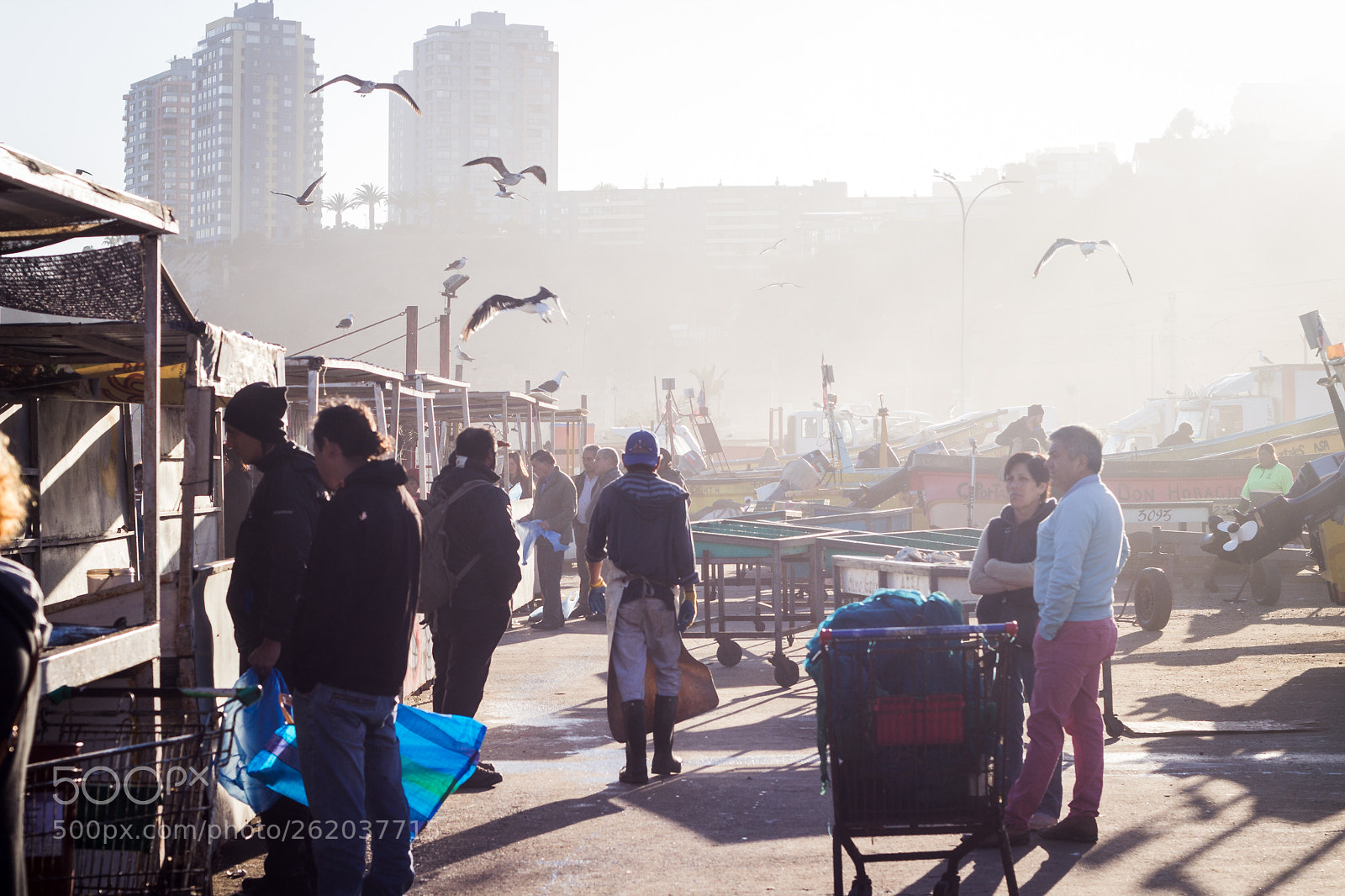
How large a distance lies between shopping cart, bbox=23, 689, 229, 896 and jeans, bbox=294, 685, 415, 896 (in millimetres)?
397

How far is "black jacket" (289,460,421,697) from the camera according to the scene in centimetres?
423

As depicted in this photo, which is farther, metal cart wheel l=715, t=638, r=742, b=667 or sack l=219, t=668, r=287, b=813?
metal cart wheel l=715, t=638, r=742, b=667

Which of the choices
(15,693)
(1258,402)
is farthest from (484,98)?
(15,693)

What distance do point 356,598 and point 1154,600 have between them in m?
10.8

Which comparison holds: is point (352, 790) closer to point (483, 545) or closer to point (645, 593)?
point (483, 545)

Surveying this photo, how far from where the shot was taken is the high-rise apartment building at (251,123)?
164m

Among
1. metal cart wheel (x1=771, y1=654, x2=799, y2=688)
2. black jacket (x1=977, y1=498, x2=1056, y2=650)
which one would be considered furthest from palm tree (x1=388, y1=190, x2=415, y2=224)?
black jacket (x1=977, y1=498, x2=1056, y2=650)

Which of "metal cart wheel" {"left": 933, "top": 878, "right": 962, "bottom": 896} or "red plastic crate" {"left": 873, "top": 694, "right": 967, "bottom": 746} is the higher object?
"red plastic crate" {"left": 873, "top": 694, "right": 967, "bottom": 746}

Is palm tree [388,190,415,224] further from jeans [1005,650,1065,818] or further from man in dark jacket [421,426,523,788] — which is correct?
jeans [1005,650,1065,818]

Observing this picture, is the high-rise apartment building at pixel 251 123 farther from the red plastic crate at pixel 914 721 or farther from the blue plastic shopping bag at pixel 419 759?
the red plastic crate at pixel 914 721

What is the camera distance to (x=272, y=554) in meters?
4.76

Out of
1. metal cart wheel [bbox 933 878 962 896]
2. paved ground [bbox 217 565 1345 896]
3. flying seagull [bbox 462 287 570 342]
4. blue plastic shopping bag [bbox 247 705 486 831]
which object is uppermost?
flying seagull [bbox 462 287 570 342]

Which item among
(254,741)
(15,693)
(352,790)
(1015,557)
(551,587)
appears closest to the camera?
(15,693)

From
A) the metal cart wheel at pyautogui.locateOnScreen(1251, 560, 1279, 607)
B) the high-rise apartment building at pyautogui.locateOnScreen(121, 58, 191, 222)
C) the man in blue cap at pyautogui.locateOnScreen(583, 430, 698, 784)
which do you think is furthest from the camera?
the high-rise apartment building at pyautogui.locateOnScreen(121, 58, 191, 222)
